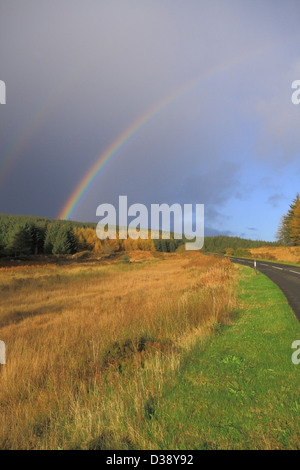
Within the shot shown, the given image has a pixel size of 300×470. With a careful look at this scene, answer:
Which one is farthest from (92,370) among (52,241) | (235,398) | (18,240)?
(52,241)

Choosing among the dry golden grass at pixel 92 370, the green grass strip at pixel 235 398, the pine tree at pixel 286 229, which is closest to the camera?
the green grass strip at pixel 235 398

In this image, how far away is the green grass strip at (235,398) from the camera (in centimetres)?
379

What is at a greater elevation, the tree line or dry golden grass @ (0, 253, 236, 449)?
the tree line

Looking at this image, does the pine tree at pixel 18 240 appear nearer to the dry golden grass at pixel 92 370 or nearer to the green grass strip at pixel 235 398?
the dry golden grass at pixel 92 370

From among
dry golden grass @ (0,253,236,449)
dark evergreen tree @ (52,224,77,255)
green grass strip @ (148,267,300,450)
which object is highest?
dark evergreen tree @ (52,224,77,255)

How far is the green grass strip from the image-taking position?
12.4 feet

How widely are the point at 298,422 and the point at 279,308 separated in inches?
303

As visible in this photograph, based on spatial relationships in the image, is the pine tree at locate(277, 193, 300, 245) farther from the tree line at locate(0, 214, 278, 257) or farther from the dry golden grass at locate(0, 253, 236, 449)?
the dry golden grass at locate(0, 253, 236, 449)

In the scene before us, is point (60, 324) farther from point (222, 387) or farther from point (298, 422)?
point (298, 422)

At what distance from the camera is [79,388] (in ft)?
20.2

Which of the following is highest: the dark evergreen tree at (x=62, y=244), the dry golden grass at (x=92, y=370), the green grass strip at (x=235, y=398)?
the dark evergreen tree at (x=62, y=244)

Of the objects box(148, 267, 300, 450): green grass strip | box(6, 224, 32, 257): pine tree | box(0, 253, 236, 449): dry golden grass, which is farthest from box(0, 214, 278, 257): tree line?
box(148, 267, 300, 450): green grass strip

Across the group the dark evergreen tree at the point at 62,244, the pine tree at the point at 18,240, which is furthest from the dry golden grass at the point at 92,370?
the dark evergreen tree at the point at 62,244
